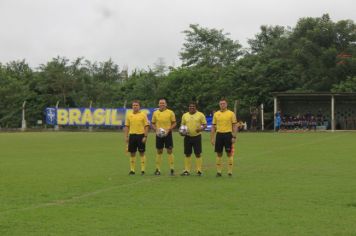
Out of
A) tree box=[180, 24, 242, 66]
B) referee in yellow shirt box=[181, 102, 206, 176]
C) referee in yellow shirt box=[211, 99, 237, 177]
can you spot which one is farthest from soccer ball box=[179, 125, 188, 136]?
tree box=[180, 24, 242, 66]

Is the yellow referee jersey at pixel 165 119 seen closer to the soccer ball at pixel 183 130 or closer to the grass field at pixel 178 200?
the soccer ball at pixel 183 130

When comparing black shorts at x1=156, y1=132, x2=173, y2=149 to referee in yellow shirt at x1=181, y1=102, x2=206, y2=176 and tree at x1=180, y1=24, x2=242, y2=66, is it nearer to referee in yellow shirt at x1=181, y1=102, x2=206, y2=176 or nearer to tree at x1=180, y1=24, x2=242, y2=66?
referee in yellow shirt at x1=181, y1=102, x2=206, y2=176

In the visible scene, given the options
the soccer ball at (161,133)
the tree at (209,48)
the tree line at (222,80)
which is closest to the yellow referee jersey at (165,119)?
the soccer ball at (161,133)

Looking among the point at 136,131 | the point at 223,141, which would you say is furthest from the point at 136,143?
the point at 223,141

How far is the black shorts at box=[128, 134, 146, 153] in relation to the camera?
52.3 feet

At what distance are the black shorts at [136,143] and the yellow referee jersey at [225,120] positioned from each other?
2.00 m

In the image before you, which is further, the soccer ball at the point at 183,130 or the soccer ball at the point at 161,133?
the soccer ball at the point at 161,133

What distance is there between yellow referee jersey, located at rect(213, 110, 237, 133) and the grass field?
118 centimetres

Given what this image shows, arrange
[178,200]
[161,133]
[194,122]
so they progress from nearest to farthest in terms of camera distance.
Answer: [178,200] → [194,122] → [161,133]

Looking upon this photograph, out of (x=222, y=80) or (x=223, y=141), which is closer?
(x=223, y=141)

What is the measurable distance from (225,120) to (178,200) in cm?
511

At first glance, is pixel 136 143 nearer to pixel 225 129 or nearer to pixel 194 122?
pixel 194 122

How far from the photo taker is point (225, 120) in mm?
15445

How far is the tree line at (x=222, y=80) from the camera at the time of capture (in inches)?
2142
